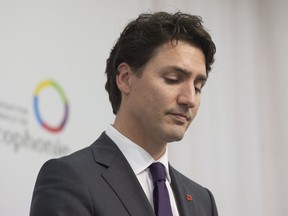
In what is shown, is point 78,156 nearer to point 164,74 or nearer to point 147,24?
point 164,74

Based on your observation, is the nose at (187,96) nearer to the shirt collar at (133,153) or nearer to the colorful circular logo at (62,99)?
the shirt collar at (133,153)

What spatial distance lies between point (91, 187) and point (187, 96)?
0.34 m

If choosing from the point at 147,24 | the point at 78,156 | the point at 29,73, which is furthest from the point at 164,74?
the point at 29,73

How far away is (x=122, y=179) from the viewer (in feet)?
4.51

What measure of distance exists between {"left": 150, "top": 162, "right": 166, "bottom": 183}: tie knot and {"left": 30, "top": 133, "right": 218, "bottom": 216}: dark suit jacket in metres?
0.07

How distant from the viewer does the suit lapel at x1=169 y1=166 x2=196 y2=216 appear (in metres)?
1.50

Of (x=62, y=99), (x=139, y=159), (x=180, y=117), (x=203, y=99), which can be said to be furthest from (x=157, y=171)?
(x=203, y=99)

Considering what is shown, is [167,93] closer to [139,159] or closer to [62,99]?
[139,159]

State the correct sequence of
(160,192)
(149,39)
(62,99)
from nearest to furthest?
(160,192) < (149,39) < (62,99)

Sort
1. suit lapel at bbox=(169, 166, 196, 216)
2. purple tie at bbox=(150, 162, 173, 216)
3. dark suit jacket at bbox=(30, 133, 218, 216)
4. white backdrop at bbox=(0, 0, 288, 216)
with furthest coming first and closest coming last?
white backdrop at bbox=(0, 0, 288, 216) → suit lapel at bbox=(169, 166, 196, 216) → purple tie at bbox=(150, 162, 173, 216) → dark suit jacket at bbox=(30, 133, 218, 216)

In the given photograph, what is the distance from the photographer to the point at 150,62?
149 cm

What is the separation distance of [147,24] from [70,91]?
65 centimetres

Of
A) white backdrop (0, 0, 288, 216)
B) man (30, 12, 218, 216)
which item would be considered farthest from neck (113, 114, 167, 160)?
white backdrop (0, 0, 288, 216)

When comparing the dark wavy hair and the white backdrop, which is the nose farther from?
the white backdrop
